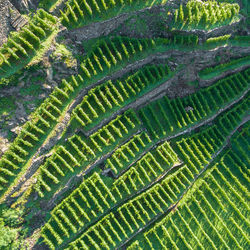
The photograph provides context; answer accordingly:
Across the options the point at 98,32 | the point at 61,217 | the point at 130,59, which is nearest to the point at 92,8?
the point at 98,32

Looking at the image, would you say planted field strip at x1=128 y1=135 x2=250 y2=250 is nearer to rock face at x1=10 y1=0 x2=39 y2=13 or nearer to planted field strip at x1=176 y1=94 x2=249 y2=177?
planted field strip at x1=176 y1=94 x2=249 y2=177

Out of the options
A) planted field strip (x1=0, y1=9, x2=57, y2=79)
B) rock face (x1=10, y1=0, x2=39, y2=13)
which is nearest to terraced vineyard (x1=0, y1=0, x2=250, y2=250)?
planted field strip (x1=0, y1=9, x2=57, y2=79)

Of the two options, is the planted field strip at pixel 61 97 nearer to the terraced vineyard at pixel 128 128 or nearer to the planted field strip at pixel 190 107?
the terraced vineyard at pixel 128 128

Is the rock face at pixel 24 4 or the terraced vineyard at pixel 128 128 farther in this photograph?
the terraced vineyard at pixel 128 128

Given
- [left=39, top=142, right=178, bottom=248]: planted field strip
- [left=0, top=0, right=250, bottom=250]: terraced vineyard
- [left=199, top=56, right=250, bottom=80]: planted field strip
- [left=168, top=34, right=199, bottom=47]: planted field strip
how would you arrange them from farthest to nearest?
1. [left=199, top=56, right=250, bottom=80]: planted field strip
2. [left=168, top=34, right=199, bottom=47]: planted field strip
3. [left=39, top=142, right=178, bottom=248]: planted field strip
4. [left=0, top=0, right=250, bottom=250]: terraced vineyard

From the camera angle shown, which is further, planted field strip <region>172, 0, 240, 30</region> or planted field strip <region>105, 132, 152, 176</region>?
planted field strip <region>172, 0, 240, 30</region>

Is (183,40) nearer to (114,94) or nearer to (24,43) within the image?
(114,94)

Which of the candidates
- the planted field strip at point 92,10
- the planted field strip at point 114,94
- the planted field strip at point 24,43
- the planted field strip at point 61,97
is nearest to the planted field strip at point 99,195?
the planted field strip at point 61,97

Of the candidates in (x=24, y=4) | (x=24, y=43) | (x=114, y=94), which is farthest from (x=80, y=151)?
(x=24, y=4)
